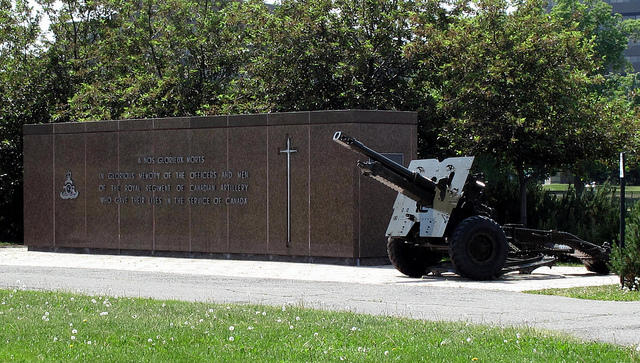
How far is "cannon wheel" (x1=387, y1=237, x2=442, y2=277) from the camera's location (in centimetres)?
1573

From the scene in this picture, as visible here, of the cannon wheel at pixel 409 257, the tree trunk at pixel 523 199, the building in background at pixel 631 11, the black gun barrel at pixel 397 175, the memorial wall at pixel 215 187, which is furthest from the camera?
the building in background at pixel 631 11

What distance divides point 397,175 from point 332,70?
9882mm

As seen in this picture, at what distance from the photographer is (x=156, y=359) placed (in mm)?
7000

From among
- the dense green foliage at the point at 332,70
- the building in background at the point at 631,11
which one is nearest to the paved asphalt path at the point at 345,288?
the dense green foliage at the point at 332,70

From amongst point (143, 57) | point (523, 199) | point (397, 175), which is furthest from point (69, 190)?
point (523, 199)

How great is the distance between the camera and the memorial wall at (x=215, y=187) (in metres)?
18.7

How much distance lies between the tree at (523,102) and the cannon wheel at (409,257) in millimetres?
5668

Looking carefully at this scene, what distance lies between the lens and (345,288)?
13.5 m

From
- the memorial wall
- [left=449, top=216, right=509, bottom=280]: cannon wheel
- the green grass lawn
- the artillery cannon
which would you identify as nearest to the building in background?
the memorial wall

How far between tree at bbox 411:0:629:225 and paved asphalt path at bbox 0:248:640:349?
4336 millimetres

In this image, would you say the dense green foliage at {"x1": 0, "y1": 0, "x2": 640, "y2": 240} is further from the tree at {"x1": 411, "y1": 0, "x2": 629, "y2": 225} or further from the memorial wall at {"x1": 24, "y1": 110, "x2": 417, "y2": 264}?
the memorial wall at {"x1": 24, "y1": 110, "x2": 417, "y2": 264}

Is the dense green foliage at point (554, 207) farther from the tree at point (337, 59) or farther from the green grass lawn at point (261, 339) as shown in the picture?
the green grass lawn at point (261, 339)

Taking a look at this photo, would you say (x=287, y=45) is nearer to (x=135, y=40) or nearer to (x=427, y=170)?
(x=135, y=40)

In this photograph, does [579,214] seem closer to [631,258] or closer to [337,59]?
[337,59]
